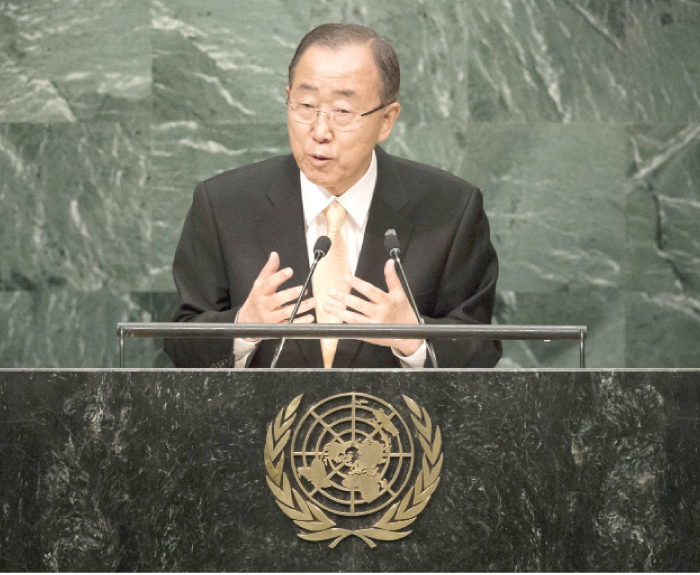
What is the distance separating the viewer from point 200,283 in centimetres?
361

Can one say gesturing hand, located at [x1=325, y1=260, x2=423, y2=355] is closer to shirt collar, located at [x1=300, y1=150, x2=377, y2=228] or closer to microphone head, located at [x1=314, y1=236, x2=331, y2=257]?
microphone head, located at [x1=314, y1=236, x2=331, y2=257]

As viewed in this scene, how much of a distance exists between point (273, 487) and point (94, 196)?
2868mm

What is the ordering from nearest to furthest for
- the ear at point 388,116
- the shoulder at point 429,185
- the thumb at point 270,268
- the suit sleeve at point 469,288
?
the thumb at point 270,268
the suit sleeve at point 469,288
the ear at point 388,116
the shoulder at point 429,185

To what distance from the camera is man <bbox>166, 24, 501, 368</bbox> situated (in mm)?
3488

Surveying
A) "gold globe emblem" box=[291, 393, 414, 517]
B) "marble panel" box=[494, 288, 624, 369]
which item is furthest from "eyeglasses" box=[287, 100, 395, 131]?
"marble panel" box=[494, 288, 624, 369]

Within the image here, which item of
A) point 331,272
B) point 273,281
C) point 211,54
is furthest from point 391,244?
point 211,54

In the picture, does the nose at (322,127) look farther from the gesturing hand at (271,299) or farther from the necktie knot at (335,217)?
the gesturing hand at (271,299)

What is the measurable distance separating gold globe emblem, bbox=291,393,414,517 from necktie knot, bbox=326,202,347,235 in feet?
4.29

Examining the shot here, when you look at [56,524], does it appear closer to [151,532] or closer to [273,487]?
[151,532]

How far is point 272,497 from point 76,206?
2.88 meters

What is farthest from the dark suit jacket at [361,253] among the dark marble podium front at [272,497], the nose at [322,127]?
the dark marble podium front at [272,497]

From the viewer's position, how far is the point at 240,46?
489 centimetres

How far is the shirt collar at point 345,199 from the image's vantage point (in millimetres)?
3662

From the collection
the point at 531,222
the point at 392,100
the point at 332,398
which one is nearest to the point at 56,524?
the point at 332,398
